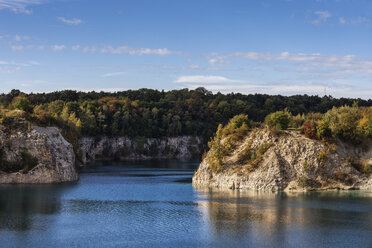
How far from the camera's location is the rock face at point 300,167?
2867 inches

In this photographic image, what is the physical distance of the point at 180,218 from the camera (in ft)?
188

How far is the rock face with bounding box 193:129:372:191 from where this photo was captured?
72812 mm

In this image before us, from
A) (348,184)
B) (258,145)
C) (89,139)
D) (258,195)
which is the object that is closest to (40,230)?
(258,195)

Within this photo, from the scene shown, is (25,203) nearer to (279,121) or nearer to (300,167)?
(300,167)

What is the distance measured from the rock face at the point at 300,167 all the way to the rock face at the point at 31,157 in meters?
32.5

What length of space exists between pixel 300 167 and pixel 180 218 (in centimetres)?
2451

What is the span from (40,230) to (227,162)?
36.2m

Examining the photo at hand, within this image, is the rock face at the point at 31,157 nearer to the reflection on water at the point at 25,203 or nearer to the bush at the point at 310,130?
the reflection on water at the point at 25,203

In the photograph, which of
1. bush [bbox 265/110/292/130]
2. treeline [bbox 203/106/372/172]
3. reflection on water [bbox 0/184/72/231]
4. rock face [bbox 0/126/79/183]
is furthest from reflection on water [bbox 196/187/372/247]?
rock face [bbox 0/126/79/183]

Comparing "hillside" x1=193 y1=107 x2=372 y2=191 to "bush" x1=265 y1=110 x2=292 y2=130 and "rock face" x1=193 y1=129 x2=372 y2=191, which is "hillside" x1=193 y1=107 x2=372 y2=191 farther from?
"bush" x1=265 y1=110 x2=292 y2=130

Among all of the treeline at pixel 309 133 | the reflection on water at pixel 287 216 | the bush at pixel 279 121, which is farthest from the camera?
the bush at pixel 279 121

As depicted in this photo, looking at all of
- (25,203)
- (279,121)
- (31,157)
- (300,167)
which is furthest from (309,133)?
(31,157)

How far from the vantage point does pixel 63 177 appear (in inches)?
3590

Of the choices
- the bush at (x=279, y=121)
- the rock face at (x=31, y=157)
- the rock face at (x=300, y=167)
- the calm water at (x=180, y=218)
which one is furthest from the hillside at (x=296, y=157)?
the rock face at (x=31, y=157)
